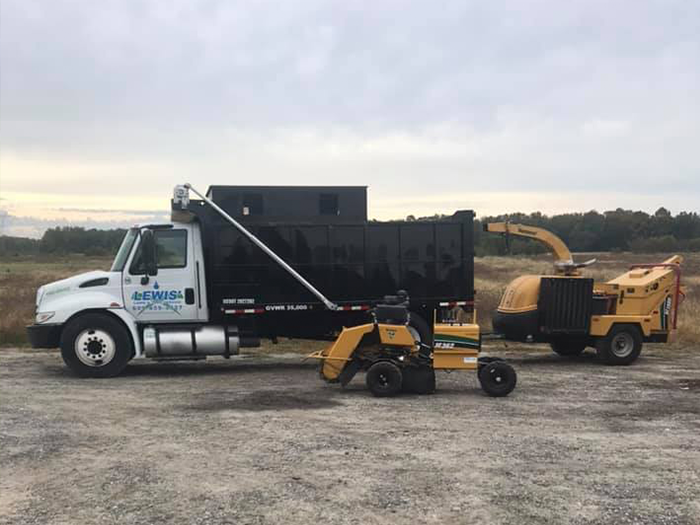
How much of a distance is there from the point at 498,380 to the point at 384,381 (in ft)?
5.07

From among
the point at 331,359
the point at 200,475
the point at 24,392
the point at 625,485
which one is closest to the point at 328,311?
the point at 331,359

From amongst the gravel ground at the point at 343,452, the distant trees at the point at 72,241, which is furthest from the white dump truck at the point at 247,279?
the distant trees at the point at 72,241

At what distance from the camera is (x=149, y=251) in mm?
10516

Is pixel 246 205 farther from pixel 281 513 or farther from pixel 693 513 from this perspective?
pixel 693 513

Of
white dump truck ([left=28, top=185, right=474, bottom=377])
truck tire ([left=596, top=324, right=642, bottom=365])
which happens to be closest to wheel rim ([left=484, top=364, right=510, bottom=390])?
white dump truck ([left=28, top=185, right=474, bottom=377])

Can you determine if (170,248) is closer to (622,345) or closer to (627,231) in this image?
(622,345)

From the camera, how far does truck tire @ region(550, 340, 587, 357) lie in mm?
12445

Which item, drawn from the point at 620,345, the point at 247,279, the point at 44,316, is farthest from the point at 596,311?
the point at 44,316

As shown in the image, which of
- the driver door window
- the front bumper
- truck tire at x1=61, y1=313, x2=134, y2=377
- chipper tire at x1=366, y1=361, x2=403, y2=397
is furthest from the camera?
the driver door window

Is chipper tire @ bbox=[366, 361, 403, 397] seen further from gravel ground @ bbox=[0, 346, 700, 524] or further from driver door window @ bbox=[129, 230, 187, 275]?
driver door window @ bbox=[129, 230, 187, 275]

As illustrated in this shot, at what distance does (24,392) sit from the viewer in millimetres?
8922

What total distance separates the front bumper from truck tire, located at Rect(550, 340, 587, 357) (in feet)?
29.4

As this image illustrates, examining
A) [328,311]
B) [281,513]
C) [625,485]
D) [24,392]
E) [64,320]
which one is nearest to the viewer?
[281,513]

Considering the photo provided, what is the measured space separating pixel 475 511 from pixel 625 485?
4.76ft
